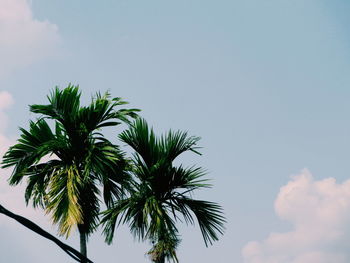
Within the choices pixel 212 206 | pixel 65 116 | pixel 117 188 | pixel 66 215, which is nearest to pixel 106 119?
pixel 65 116

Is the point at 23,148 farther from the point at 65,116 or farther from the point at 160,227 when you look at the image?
the point at 160,227

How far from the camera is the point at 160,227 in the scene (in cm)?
855

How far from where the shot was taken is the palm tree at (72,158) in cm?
934

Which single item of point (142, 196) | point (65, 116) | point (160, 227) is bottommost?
point (160, 227)

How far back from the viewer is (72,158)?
970 cm

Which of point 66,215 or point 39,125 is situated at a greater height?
point 39,125

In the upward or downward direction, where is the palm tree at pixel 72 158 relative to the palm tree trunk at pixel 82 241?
upward

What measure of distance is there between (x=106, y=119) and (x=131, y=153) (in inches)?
48.6

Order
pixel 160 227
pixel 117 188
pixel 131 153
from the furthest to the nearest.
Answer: pixel 117 188, pixel 131 153, pixel 160 227

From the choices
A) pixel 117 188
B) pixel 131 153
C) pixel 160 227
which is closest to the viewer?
pixel 160 227

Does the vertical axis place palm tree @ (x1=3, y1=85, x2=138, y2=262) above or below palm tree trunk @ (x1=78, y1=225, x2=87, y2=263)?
above

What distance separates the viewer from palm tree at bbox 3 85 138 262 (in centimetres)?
934

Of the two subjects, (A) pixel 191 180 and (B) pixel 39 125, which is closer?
(A) pixel 191 180

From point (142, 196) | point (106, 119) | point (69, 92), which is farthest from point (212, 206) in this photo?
point (69, 92)
